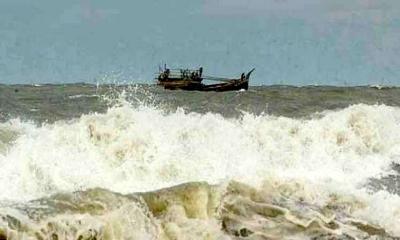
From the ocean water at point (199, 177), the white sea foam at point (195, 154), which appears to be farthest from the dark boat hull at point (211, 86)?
the white sea foam at point (195, 154)

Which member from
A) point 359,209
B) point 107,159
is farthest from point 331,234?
point 107,159

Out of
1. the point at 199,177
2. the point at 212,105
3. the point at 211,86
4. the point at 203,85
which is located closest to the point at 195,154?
the point at 199,177

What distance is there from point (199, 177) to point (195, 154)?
43.1 inches

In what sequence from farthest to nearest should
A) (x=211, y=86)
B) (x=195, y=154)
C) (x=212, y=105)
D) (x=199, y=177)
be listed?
(x=211, y=86) < (x=212, y=105) < (x=195, y=154) < (x=199, y=177)

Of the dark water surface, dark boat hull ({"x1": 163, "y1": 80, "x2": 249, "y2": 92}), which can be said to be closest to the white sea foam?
the dark water surface

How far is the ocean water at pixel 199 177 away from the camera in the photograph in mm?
10352

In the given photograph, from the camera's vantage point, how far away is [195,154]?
1502 cm

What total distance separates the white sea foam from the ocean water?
0.02 meters

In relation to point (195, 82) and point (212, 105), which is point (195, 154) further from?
point (195, 82)

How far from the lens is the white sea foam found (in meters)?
12.7

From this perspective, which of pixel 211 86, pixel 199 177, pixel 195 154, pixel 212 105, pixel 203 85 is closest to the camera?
pixel 199 177

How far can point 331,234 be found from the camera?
1104cm

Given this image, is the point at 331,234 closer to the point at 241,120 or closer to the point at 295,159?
the point at 295,159

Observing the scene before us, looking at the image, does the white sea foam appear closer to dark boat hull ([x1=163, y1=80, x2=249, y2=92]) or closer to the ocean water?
the ocean water
